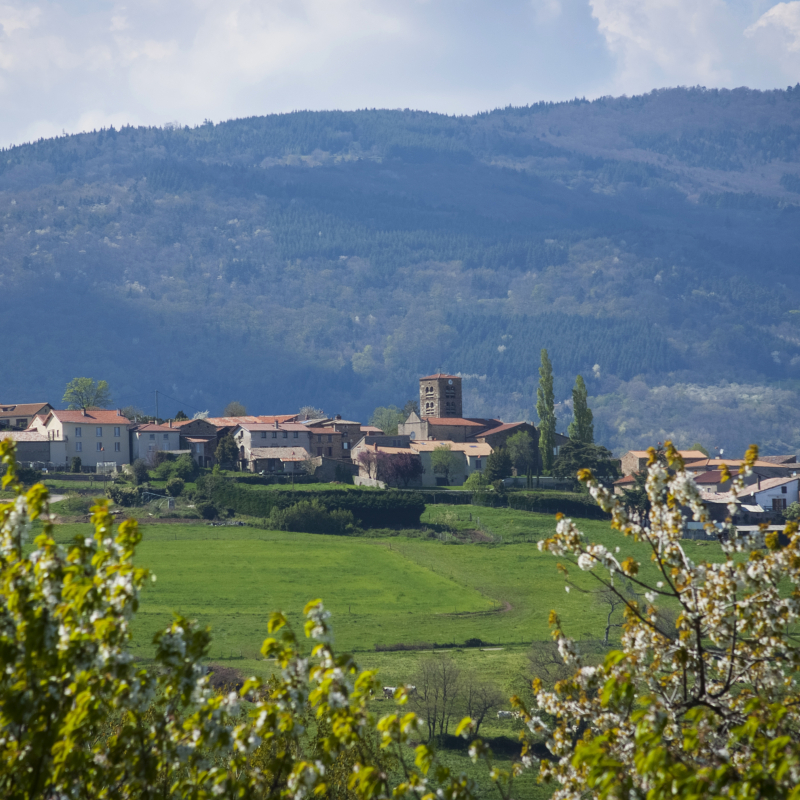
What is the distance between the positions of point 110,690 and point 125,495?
90545 millimetres

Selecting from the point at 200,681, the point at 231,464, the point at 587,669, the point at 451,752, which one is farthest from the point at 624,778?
the point at 231,464

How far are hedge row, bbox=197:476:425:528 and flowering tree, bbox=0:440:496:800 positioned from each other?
89820 mm

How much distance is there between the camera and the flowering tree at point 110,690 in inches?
400

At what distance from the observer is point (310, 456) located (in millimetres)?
118375

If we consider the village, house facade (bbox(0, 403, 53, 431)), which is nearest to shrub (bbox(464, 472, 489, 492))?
the village

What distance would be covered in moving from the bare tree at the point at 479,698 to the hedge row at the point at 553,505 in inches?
2101

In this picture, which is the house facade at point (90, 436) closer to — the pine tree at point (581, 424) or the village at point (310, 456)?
the village at point (310, 456)

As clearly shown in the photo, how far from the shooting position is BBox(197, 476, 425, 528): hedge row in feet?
331

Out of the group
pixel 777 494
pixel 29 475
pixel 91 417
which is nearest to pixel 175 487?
pixel 29 475

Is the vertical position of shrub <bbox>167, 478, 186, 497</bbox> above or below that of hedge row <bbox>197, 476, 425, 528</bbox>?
above

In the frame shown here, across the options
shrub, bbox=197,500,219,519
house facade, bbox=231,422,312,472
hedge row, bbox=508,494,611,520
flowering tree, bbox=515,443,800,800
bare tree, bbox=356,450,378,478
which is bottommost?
hedge row, bbox=508,494,611,520

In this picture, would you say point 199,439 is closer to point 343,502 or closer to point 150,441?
point 150,441

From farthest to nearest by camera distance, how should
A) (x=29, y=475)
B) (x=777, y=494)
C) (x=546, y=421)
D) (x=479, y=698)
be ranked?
1. (x=546, y=421)
2. (x=777, y=494)
3. (x=29, y=475)
4. (x=479, y=698)

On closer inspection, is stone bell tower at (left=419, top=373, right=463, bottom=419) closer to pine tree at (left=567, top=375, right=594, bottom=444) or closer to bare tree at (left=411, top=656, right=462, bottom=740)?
pine tree at (left=567, top=375, right=594, bottom=444)
